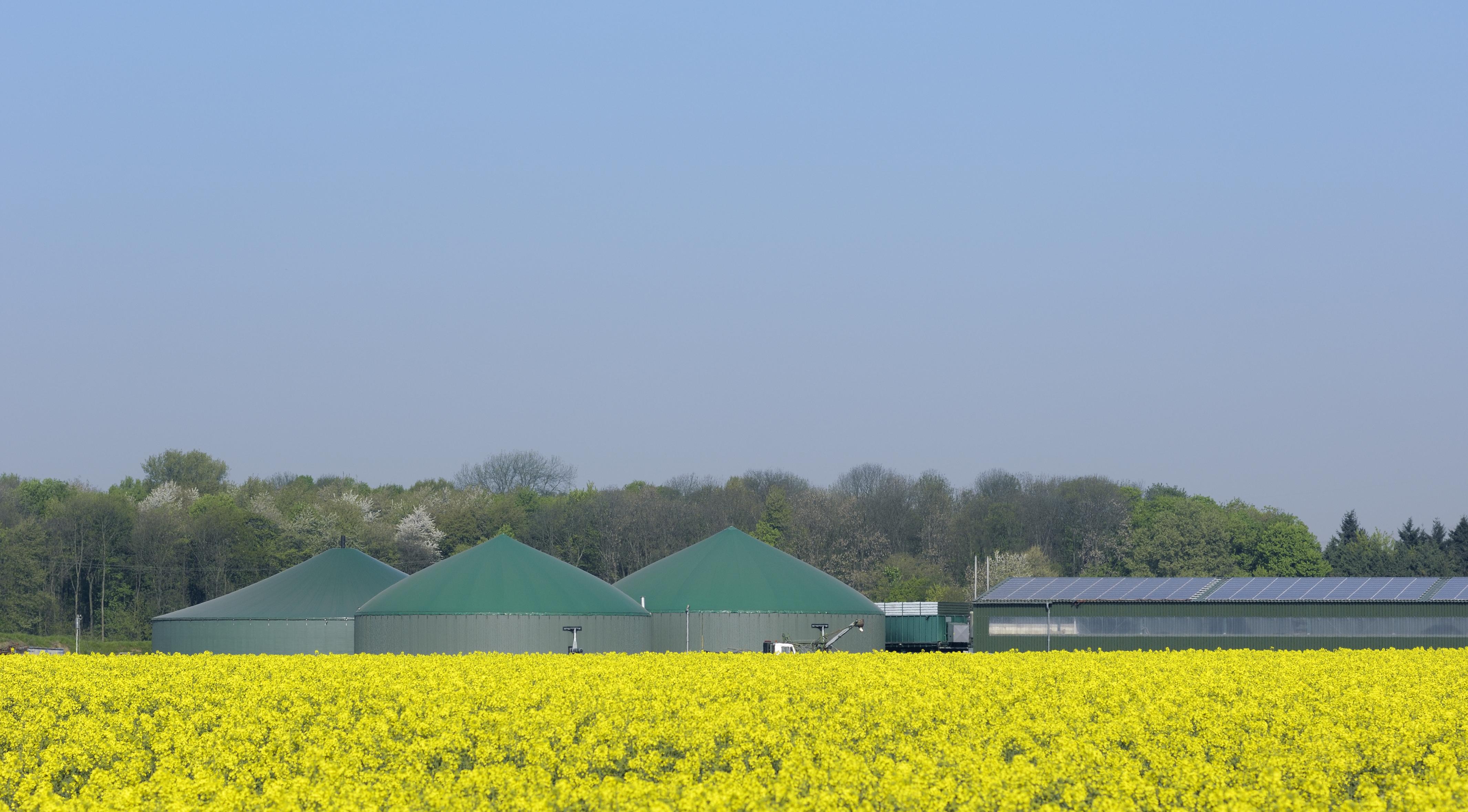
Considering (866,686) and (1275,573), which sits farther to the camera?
(1275,573)

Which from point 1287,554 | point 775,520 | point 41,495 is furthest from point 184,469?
point 1287,554

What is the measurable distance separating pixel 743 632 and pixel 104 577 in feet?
250

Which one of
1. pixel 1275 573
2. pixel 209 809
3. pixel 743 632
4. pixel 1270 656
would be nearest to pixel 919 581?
pixel 1275 573

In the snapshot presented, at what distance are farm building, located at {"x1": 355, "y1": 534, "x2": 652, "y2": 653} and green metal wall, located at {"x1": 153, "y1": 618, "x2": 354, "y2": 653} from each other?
358 centimetres

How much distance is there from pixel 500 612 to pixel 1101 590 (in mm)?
29678

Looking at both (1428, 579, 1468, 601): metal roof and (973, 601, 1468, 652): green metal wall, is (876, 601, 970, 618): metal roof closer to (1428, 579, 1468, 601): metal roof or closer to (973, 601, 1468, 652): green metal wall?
(973, 601, 1468, 652): green metal wall

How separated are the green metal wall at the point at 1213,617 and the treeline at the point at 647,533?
42431 millimetres

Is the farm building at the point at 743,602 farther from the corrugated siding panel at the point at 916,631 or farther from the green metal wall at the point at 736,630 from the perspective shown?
the corrugated siding panel at the point at 916,631

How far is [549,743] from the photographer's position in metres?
20.9

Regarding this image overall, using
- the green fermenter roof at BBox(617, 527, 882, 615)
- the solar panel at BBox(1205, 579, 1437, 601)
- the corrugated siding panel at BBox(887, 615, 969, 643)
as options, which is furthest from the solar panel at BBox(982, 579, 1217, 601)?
the green fermenter roof at BBox(617, 527, 882, 615)

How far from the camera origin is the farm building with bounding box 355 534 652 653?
52.9 metres

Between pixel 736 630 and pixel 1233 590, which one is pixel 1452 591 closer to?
pixel 1233 590

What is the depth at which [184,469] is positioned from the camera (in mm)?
155000

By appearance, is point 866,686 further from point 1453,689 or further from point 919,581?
point 919,581
